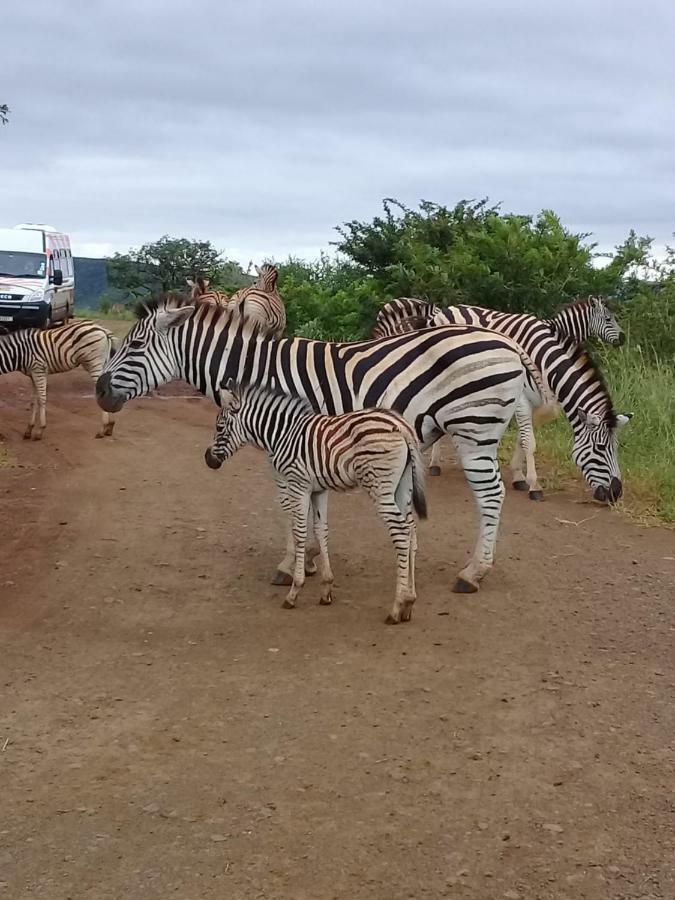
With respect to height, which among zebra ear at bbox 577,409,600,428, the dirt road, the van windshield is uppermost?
the van windshield

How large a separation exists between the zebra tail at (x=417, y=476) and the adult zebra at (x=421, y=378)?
0.80 m

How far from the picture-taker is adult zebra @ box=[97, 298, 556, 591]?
705 cm

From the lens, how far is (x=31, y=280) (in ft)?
68.5

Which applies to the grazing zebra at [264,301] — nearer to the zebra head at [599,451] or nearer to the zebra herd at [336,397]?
the zebra head at [599,451]

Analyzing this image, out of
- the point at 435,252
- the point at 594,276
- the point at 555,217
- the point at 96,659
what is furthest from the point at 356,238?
the point at 96,659

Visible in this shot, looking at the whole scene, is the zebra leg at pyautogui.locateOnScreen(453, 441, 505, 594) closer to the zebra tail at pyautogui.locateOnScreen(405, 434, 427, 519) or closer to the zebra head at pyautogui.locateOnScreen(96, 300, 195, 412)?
the zebra tail at pyautogui.locateOnScreen(405, 434, 427, 519)

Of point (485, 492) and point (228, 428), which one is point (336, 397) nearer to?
point (228, 428)

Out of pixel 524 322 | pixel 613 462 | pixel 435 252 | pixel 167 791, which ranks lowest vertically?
pixel 167 791

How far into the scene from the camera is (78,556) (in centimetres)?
759

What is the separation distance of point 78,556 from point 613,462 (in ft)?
16.2

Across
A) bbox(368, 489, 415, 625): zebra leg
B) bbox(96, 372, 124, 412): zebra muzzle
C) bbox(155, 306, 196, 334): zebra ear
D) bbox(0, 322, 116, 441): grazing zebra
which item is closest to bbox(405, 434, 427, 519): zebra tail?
bbox(368, 489, 415, 625): zebra leg

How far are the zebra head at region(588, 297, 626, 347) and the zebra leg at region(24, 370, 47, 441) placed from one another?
23.7 feet

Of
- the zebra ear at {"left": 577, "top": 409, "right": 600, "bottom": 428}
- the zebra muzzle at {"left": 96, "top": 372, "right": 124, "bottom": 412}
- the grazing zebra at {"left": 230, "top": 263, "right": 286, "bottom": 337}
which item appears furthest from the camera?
the grazing zebra at {"left": 230, "top": 263, "right": 286, "bottom": 337}

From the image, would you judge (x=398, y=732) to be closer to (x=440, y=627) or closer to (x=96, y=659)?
(x=440, y=627)
